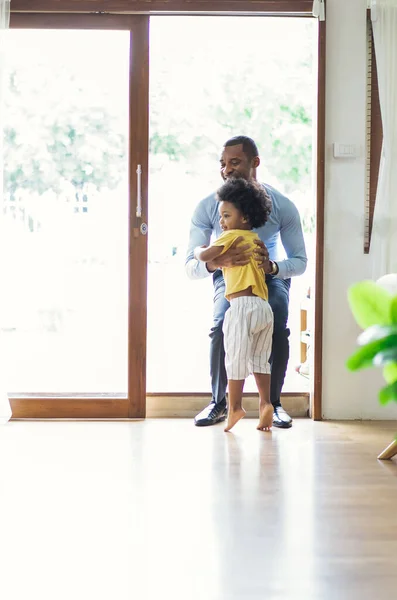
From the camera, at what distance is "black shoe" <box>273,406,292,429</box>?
12.5 ft

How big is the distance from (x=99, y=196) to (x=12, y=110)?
60 cm

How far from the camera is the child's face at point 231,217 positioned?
12.0ft

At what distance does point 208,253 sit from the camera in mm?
3654

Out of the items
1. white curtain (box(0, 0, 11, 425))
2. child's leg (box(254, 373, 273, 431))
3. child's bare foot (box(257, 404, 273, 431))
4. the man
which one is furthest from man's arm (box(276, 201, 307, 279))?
white curtain (box(0, 0, 11, 425))

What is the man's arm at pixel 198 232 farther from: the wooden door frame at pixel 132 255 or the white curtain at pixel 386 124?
the white curtain at pixel 386 124

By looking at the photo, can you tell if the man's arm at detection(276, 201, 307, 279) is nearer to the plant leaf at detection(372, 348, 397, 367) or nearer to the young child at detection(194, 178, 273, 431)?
the young child at detection(194, 178, 273, 431)

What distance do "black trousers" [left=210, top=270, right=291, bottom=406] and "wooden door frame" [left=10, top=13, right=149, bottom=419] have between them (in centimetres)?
37

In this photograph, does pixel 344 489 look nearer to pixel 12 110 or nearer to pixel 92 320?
pixel 92 320

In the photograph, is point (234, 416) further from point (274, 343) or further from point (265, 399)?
point (274, 343)

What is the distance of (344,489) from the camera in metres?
2.79

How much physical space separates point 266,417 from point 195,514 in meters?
1.25

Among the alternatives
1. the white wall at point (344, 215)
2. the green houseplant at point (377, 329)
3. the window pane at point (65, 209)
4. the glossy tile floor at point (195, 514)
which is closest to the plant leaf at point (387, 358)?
the green houseplant at point (377, 329)

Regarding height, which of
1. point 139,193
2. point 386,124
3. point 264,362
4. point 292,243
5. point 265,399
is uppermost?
point 386,124

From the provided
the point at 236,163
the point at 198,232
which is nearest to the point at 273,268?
the point at 198,232
